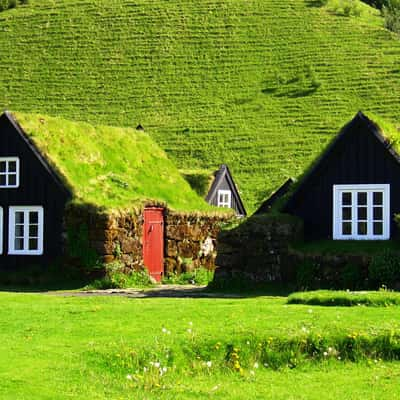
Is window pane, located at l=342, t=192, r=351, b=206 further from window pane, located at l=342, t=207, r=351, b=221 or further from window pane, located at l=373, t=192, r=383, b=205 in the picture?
window pane, located at l=373, t=192, r=383, b=205

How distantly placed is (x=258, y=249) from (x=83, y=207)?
643 centimetres

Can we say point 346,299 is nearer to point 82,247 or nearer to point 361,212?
point 361,212

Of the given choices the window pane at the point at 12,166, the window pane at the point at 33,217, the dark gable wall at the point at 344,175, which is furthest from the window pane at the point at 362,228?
the window pane at the point at 12,166

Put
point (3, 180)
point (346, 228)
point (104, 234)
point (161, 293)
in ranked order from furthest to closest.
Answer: point (3, 180) < point (104, 234) < point (346, 228) < point (161, 293)

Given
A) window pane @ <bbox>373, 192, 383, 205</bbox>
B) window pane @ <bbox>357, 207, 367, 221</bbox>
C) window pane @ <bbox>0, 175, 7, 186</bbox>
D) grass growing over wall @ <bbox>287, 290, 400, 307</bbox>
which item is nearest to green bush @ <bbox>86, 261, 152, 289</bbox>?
window pane @ <bbox>0, 175, 7, 186</bbox>

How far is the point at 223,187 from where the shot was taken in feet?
159

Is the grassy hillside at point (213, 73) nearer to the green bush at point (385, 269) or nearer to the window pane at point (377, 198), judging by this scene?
the window pane at point (377, 198)

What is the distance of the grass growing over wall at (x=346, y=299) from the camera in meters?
21.5

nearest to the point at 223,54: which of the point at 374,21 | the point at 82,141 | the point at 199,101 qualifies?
the point at 199,101

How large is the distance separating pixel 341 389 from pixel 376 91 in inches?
2781

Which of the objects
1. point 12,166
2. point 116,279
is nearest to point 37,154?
point 12,166

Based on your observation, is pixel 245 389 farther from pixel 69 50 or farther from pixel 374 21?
pixel 374 21

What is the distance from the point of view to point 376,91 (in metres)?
82.6

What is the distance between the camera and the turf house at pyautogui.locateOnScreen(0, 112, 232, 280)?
105 feet
